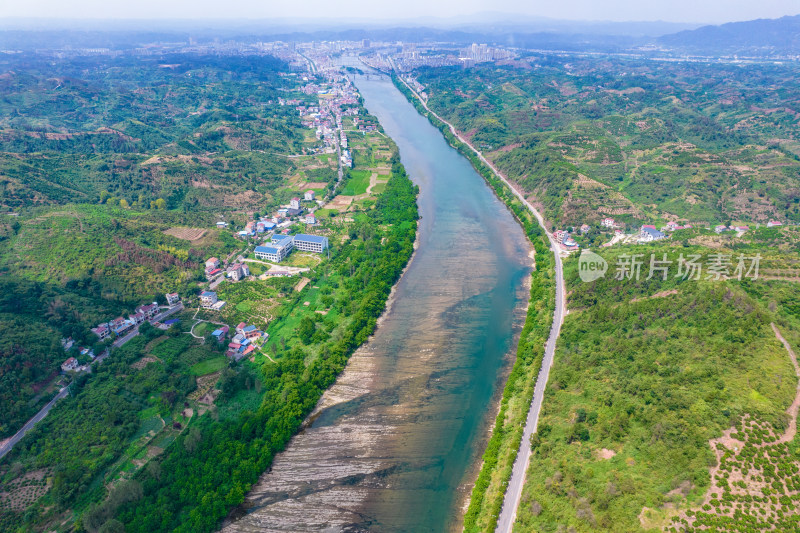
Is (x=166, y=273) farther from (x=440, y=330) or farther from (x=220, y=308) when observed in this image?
(x=440, y=330)

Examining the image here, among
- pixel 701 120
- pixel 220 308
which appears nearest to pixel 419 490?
pixel 220 308

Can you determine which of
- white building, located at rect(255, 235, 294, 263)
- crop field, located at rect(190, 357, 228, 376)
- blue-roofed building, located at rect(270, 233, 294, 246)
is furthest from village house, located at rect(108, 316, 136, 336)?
blue-roofed building, located at rect(270, 233, 294, 246)

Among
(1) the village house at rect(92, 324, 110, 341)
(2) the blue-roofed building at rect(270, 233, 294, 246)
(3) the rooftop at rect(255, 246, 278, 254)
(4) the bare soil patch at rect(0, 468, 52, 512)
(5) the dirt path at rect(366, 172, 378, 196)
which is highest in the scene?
(5) the dirt path at rect(366, 172, 378, 196)

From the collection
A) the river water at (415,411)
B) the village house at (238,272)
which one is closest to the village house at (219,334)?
the village house at (238,272)

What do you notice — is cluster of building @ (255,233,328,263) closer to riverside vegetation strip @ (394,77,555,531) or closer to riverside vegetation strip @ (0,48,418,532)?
riverside vegetation strip @ (0,48,418,532)

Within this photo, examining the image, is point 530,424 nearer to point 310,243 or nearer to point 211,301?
point 211,301

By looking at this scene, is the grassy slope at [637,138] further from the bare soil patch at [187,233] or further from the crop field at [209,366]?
the bare soil patch at [187,233]

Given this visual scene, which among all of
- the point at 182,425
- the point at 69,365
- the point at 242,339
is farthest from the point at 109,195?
the point at 182,425
